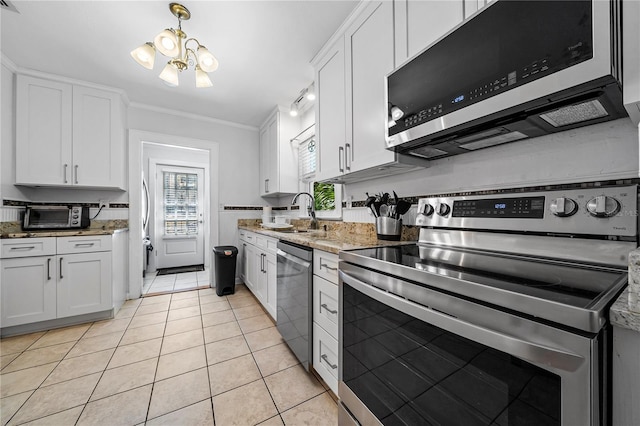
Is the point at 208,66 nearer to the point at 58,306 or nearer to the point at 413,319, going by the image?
the point at 413,319

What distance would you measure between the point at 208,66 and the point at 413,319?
86.7 inches

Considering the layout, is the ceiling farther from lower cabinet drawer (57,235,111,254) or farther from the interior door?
the interior door

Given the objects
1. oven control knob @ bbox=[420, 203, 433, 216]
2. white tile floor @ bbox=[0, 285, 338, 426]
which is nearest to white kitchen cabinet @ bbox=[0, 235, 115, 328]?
white tile floor @ bbox=[0, 285, 338, 426]

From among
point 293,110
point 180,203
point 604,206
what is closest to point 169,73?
point 293,110

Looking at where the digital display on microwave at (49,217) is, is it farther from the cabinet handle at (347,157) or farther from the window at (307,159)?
the cabinet handle at (347,157)

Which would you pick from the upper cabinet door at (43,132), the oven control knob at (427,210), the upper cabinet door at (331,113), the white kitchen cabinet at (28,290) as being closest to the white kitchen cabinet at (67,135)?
the upper cabinet door at (43,132)

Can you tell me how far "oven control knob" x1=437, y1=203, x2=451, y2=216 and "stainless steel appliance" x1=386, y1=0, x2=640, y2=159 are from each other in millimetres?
308

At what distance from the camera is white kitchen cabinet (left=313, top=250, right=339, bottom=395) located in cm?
133

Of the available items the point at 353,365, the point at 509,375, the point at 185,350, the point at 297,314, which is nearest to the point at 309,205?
the point at 297,314

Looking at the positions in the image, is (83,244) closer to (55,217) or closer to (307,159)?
(55,217)

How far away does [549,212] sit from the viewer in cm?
92

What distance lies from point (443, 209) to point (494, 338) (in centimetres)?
81

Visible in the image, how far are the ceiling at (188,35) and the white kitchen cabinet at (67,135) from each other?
191 mm

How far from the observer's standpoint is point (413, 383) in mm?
798
